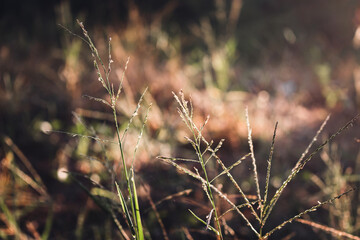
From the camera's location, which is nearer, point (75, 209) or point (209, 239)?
point (209, 239)

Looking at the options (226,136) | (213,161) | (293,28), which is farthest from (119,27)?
(293,28)

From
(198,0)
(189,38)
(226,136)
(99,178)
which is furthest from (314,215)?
(198,0)

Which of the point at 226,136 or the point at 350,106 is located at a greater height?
the point at 350,106

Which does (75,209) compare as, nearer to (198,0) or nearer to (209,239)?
(209,239)

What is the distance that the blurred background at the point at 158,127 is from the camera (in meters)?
1.16

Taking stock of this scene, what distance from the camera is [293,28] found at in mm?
4184

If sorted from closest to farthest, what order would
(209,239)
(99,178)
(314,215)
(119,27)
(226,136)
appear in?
(209,239) < (314,215) < (99,178) < (226,136) < (119,27)

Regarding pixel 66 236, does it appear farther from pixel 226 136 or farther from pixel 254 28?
pixel 254 28

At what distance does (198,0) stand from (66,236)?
4078 millimetres

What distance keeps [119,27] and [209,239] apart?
2599 mm

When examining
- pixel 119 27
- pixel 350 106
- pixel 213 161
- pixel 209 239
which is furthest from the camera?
pixel 119 27

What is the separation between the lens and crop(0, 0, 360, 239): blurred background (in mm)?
1163

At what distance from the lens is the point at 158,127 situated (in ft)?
6.00

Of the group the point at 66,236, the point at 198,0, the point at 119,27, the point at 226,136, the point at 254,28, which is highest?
the point at 198,0
